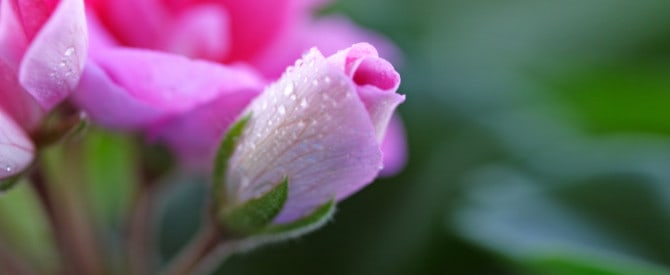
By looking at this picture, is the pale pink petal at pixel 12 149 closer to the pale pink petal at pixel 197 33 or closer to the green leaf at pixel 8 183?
the green leaf at pixel 8 183

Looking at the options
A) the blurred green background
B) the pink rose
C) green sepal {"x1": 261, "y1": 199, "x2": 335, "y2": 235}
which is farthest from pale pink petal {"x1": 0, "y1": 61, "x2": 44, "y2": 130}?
the blurred green background

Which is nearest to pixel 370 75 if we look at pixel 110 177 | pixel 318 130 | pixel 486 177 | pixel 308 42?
pixel 318 130

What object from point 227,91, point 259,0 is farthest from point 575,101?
point 227,91

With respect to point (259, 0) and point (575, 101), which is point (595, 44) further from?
point (259, 0)

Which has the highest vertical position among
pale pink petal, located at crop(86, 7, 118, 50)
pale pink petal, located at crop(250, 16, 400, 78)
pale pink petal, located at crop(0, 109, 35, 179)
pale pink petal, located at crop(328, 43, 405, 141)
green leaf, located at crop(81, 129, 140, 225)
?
pale pink petal, located at crop(328, 43, 405, 141)

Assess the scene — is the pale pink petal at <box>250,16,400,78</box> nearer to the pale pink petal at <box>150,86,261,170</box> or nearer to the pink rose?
the pale pink petal at <box>150,86,261,170</box>

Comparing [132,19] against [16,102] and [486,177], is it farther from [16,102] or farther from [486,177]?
[486,177]
